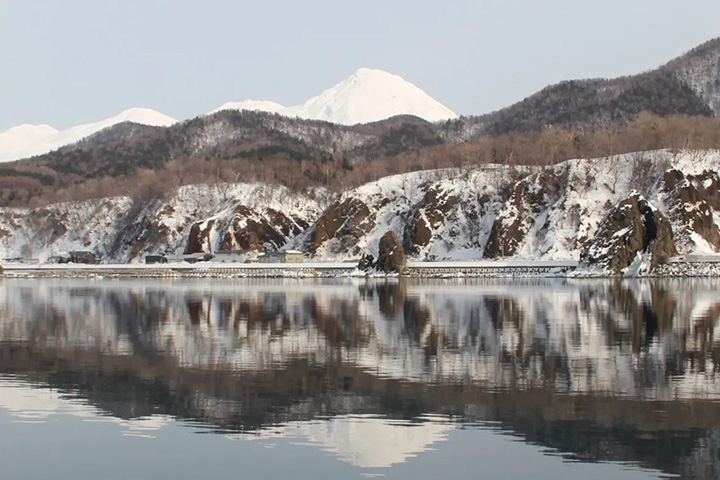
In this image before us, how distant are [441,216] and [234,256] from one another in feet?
106

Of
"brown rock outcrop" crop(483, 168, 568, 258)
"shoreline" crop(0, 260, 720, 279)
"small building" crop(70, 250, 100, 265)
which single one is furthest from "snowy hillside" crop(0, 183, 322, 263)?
"brown rock outcrop" crop(483, 168, 568, 258)

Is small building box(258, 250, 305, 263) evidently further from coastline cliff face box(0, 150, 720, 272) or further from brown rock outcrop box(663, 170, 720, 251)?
brown rock outcrop box(663, 170, 720, 251)

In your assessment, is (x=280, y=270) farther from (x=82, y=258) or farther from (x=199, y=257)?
(x=82, y=258)

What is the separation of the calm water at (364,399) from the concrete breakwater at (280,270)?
63.6 m

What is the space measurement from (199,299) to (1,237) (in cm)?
13082

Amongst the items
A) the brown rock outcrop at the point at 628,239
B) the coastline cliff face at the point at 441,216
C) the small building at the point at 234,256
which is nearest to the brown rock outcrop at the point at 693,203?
the coastline cliff face at the point at 441,216

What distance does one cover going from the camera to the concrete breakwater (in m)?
104

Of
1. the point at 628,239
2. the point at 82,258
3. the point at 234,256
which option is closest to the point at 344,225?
the point at 234,256

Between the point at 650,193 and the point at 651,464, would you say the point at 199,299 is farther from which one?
→ the point at 650,193

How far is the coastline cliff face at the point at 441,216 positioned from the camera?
4520 inches

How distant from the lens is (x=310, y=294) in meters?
67.2

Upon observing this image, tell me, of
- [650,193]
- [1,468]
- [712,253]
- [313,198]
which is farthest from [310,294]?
[313,198]

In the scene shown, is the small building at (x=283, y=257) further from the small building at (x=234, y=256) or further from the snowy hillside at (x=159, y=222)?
the snowy hillside at (x=159, y=222)

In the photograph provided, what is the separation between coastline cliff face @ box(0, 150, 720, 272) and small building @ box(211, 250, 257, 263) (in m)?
7.66
